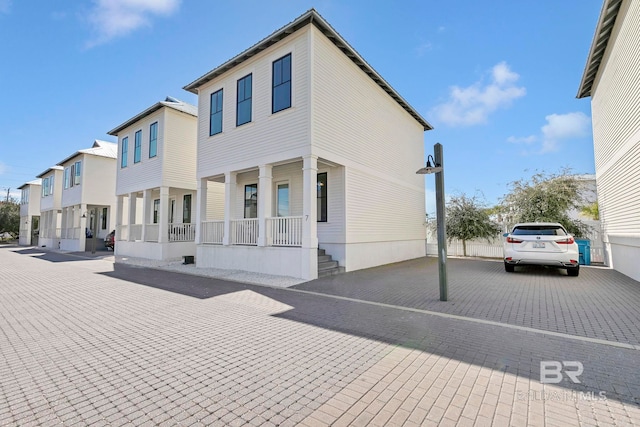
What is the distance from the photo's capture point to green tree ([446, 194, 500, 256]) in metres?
15.9

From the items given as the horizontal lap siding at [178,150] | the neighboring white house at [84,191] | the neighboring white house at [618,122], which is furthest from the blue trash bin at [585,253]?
the neighboring white house at [84,191]

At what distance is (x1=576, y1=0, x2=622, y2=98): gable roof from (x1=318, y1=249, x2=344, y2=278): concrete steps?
35.4 feet

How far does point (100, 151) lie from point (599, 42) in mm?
30050

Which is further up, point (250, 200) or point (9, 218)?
point (9, 218)

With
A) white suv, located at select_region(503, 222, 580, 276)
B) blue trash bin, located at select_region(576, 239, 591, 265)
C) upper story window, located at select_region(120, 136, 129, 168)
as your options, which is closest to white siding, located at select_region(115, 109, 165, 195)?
upper story window, located at select_region(120, 136, 129, 168)

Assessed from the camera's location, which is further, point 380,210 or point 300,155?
point 380,210

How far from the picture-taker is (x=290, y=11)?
31.4 feet

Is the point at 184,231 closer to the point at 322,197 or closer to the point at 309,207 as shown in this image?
the point at 322,197

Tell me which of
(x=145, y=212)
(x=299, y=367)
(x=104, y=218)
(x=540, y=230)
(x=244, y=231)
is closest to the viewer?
(x=299, y=367)

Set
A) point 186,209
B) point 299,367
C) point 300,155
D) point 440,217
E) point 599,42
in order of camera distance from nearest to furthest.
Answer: point 299,367 → point 440,217 → point 300,155 → point 599,42 → point 186,209

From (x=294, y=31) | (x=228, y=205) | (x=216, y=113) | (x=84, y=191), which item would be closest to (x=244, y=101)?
(x=216, y=113)

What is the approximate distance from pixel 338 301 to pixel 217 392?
3.95 meters

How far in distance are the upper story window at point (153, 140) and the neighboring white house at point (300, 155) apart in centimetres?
402

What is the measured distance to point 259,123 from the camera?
10.7 m
